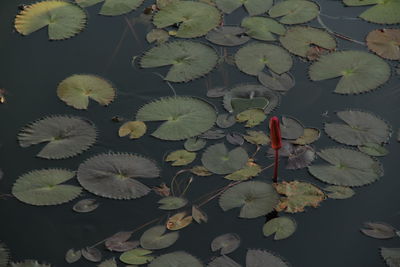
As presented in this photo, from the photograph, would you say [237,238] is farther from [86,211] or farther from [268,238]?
[86,211]

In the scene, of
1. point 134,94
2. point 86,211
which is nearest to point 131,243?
point 86,211

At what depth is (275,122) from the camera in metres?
3.36

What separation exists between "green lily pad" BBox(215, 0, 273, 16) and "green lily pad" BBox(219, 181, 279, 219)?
175 centimetres

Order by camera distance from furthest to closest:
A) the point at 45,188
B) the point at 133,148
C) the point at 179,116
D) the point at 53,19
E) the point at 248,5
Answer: the point at 248,5 < the point at 53,19 < the point at 179,116 < the point at 133,148 < the point at 45,188

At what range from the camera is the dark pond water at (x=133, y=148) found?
3.50 m

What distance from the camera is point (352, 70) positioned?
4.46 m

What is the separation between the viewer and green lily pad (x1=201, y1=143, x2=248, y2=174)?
12.6 ft

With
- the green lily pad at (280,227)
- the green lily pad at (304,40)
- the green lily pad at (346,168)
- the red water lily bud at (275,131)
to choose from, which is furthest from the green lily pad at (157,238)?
the green lily pad at (304,40)

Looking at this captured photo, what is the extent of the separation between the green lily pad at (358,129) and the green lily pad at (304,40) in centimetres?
66

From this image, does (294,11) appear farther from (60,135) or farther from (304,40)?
(60,135)

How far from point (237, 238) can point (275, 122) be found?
0.63 m

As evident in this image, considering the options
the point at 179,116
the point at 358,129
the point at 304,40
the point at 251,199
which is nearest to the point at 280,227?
the point at 251,199

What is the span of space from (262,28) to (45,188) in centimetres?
198

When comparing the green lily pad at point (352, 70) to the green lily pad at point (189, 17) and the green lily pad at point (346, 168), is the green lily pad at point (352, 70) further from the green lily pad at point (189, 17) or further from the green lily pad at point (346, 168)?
the green lily pad at point (189, 17)
